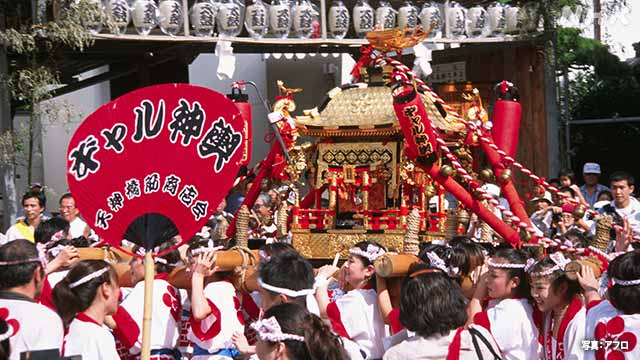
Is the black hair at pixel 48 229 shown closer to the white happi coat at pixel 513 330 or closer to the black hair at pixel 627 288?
the white happi coat at pixel 513 330

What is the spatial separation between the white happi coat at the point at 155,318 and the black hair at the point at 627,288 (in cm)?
217

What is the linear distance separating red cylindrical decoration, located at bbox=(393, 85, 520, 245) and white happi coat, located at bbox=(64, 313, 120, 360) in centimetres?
330

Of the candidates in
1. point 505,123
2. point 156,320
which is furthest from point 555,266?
point 505,123

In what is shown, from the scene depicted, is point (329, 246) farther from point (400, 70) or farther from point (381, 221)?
point (400, 70)

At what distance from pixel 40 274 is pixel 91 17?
662cm

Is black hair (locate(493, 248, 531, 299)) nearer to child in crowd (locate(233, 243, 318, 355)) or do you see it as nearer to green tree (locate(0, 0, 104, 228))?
child in crowd (locate(233, 243, 318, 355))

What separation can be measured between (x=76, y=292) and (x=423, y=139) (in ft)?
10.9

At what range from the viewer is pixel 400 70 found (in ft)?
23.7

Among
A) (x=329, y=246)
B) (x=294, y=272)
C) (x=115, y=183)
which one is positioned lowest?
(x=329, y=246)

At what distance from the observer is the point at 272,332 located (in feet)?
11.1

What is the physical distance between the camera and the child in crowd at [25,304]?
12.2 ft

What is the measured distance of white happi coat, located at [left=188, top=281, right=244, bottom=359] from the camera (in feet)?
16.3

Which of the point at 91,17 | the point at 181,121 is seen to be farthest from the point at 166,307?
the point at 91,17

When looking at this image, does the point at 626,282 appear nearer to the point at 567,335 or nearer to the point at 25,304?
the point at 567,335
